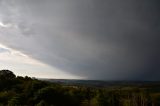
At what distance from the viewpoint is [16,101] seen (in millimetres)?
51875

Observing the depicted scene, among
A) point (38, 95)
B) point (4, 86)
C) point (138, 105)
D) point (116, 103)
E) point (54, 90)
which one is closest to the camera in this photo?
point (138, 105)

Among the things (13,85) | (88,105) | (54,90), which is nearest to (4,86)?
(13,85)

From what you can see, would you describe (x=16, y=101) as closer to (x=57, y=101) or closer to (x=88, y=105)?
(x=57, y=101)

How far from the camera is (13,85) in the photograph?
75625 mm

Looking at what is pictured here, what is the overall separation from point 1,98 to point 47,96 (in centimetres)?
1011

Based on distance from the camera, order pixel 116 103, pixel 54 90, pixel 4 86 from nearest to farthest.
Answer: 1. pixel 54 90
2. pixel 116 103
3. pixel 4 86

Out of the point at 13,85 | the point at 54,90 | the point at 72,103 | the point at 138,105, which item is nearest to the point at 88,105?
the point at 72,103

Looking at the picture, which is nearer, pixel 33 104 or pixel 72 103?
pixel 33 104

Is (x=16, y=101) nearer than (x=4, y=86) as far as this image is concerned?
Yes

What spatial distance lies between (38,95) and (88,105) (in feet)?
38.3

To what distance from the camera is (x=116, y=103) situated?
66875mm

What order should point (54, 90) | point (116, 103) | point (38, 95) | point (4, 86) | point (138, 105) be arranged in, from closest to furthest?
1. point (138, 105)
2. point (38, 95)
3. point (54, 90)
4. point (116, 103)
5. point (4, 86)

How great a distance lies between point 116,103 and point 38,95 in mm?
21133

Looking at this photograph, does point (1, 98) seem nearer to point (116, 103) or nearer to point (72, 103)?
point (72, 103)
